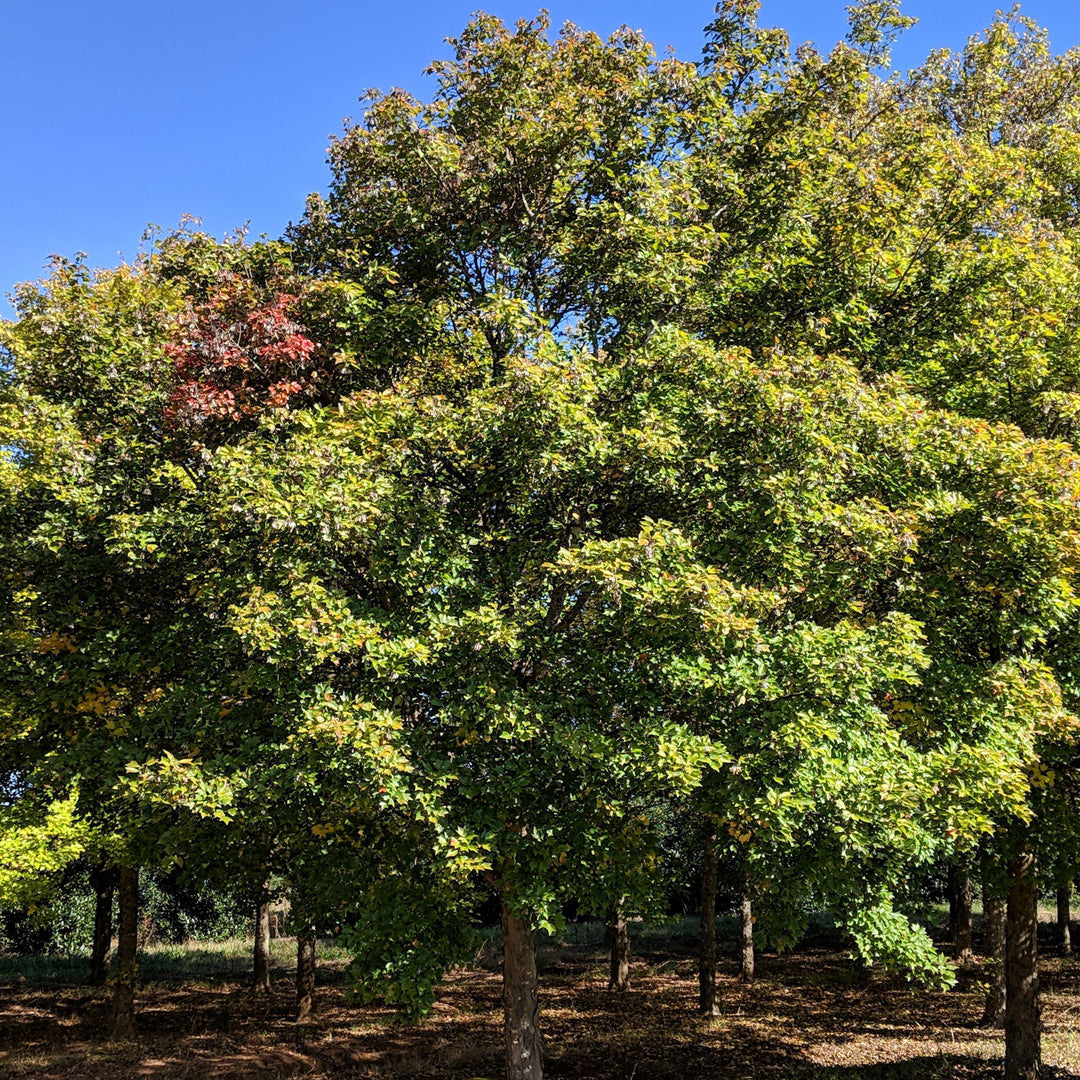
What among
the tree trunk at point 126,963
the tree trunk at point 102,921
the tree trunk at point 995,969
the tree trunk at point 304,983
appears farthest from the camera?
the tree trunk at point 102,921

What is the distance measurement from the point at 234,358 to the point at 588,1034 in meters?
16.4

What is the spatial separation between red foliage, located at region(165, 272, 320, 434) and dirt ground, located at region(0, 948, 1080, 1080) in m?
12.9

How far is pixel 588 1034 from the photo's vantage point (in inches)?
750

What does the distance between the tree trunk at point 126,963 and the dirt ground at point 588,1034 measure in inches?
17.7

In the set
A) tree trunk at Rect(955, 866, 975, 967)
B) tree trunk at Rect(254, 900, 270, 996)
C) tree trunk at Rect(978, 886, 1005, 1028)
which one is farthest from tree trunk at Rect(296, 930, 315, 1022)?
tree trunk at Rect(955, 866, 975, 967)

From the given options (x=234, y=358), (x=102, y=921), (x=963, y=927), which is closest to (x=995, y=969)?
(x=963, y=927)

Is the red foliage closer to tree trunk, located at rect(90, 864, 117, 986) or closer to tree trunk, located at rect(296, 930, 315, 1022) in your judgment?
tree trunk, located at rect(296, 930, 315, 1022)

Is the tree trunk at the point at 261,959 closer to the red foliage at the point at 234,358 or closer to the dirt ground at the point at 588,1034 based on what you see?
the dirt ground at the point at 588,1034

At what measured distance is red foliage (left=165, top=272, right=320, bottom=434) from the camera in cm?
1180

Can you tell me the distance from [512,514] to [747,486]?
3.30m

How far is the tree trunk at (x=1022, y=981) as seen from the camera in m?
13.6

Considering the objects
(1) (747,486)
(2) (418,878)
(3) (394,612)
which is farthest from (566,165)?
(2) (418,878)

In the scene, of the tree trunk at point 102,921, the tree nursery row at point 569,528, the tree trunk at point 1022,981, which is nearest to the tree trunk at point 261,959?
the tree trunk at point 102,921

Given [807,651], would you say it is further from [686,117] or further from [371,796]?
[686,117]
